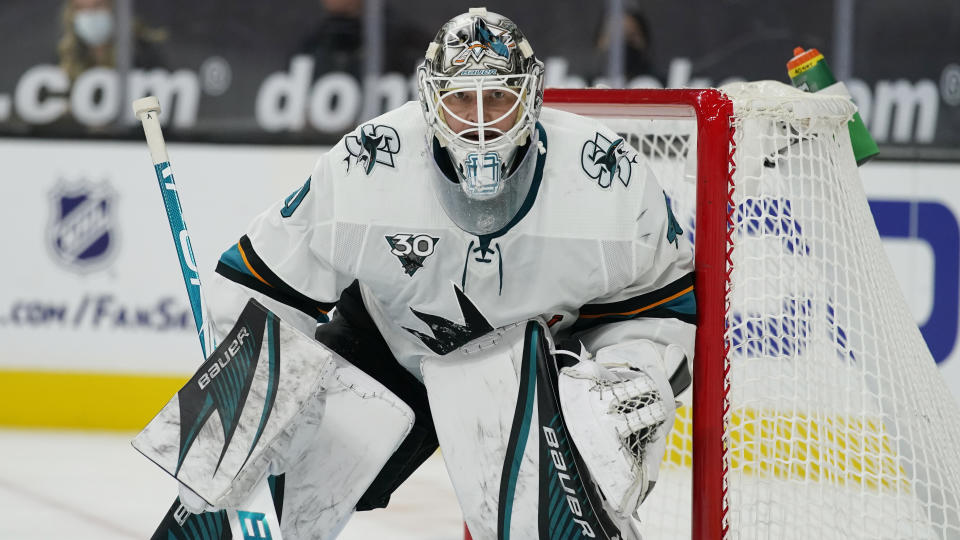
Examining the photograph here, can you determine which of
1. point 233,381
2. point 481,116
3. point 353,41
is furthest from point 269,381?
point 353,41

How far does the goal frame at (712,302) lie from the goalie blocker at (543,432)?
135 mm

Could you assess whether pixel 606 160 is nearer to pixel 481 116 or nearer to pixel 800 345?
pixel 481 116

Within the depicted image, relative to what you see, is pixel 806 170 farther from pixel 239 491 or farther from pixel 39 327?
pixel 39 327

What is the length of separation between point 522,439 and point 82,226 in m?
2.74

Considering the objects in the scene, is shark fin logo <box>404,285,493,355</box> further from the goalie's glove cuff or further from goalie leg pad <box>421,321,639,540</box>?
the goalie's glove cuff

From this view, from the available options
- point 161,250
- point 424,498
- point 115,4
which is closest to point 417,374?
point 424,498

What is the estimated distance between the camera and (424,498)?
133 inches

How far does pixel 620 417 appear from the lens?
1.72 m

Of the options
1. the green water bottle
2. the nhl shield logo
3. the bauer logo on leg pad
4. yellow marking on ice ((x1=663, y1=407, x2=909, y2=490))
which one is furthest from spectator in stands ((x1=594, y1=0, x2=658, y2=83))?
the bauer logo on leg pad

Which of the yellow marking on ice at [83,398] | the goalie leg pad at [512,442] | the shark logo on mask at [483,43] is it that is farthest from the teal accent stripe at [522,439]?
the yellow marking on ice at [83,398]

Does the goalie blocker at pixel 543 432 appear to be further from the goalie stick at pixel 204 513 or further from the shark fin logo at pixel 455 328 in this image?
the goalie stick at pixel 204 513

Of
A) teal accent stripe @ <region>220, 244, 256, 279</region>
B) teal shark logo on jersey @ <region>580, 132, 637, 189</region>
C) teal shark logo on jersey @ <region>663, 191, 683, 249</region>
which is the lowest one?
teal accent stripe @ <region>220, 244, 256, 279</region>

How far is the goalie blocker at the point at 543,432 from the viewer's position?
5.68ft

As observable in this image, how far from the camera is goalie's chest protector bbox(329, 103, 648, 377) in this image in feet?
6.07
